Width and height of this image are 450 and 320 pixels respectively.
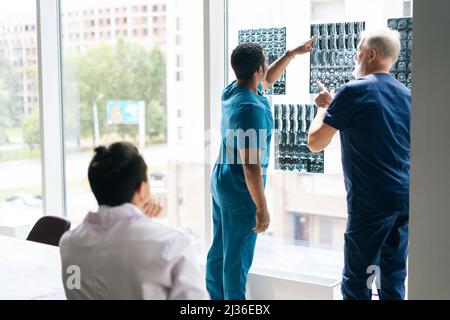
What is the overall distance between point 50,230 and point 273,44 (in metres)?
1.63

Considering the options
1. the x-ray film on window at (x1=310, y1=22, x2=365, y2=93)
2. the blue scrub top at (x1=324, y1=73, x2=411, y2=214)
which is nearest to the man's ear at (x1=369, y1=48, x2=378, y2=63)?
the blue scrub top at (x1=324, y1=73, x2=411, y2=214)

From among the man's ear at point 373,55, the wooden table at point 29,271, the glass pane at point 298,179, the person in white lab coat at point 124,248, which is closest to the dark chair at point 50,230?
the wooden table at point 29,271

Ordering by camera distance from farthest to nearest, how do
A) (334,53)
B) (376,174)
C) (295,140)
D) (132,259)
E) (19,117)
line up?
(19,117)
(295,140)
(334,53)
(376,174)
(132,259)

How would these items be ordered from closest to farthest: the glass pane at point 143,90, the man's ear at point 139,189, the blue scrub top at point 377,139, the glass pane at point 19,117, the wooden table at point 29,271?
the man's ear at point 139,189
the wooden table at point 29,271
the blue scrub top at point 377,139
the glass pane at point 143,90
the glass pane at point 19,117

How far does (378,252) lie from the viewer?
8.29 feet

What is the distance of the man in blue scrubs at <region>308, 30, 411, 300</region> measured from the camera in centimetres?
250

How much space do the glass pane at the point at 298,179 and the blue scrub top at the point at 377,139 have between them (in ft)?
1.80

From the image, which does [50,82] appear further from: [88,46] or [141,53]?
[141,53]

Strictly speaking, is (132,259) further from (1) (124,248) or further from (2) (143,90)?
(2) (143,90)

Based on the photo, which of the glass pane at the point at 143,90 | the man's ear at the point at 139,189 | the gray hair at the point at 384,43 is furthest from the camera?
the glass pane at the point at 143,90

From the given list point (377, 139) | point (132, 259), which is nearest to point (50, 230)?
point (132, 259)

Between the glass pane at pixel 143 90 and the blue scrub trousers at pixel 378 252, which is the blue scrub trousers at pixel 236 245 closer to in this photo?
the blue scrub trousers at pixel 378 252

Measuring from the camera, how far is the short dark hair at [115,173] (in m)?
1.69
